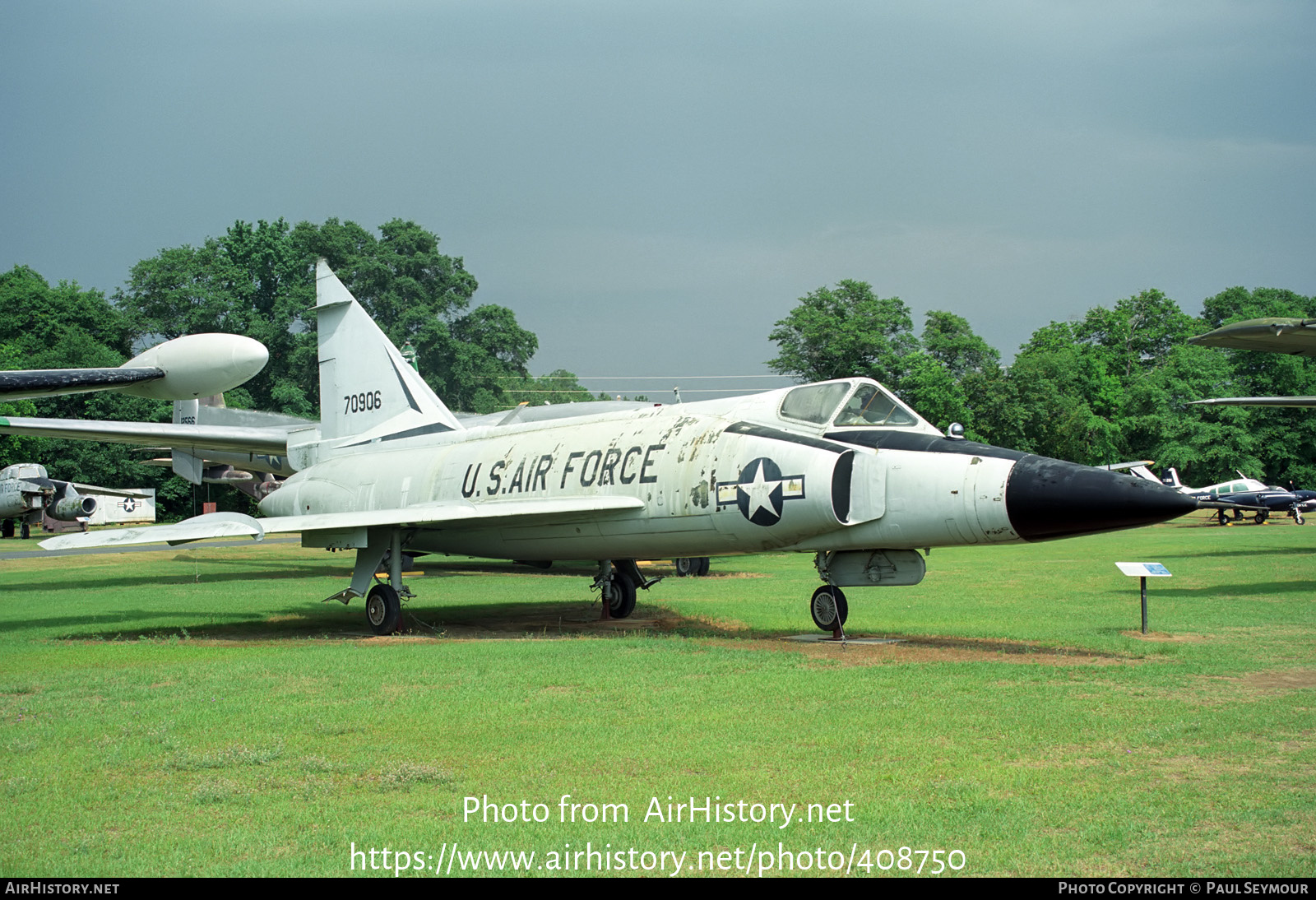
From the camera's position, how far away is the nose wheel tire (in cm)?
1303

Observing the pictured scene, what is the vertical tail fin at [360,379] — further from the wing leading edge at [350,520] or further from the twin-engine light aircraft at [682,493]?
the wing leading edge at [350,520]

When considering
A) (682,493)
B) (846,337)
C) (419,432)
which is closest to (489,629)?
(682,493)

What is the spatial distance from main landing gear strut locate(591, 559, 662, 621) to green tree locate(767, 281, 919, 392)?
48.0m

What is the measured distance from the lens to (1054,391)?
218 ft

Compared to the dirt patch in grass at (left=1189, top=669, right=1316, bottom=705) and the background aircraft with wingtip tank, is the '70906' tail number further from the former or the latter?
the background aircraft with wingtip tank

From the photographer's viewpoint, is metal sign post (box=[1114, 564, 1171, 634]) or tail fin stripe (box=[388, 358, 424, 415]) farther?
tail fin stripe (box=[388, 358, 424, 415])

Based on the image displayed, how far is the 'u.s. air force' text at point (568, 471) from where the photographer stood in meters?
12.3

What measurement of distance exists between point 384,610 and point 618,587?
3.22 meters

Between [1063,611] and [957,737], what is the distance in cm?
832

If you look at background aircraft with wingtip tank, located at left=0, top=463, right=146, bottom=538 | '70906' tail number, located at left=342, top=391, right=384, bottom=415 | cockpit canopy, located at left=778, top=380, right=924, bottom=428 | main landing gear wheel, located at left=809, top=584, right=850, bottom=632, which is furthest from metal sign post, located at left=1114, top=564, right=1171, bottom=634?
Answer: background aircraft with wingtip tank, located at left=0, top=463, right=146, bottom=538

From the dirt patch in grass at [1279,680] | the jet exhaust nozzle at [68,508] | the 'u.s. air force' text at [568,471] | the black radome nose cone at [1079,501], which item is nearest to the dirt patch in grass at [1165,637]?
the dirt patch in grass at [1279,680]

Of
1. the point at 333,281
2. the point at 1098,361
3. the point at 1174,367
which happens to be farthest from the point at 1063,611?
the point at 1098,361

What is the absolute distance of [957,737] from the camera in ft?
21.1
